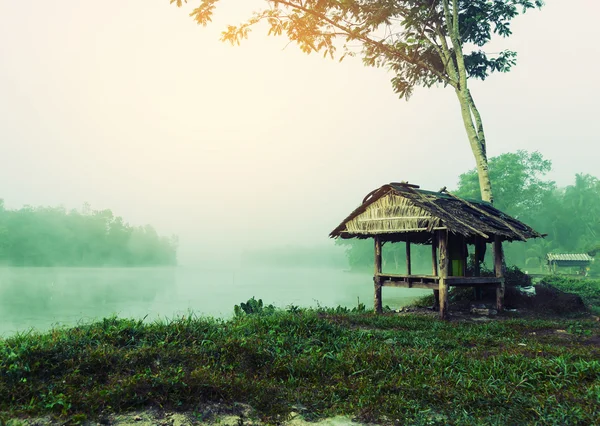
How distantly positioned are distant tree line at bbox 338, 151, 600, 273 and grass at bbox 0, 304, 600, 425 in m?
49.4

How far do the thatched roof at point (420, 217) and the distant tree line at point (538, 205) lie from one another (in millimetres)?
40448

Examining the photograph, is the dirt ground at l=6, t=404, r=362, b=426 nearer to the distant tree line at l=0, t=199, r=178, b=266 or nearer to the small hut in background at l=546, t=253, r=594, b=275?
the small hut in background at l=546, t=253, r=594, b=275

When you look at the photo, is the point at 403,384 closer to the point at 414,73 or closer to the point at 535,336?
the point at 535,336

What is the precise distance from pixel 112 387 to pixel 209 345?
1.75m

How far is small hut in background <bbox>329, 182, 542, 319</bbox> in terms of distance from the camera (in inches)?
492

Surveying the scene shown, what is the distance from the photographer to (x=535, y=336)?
30.8ft

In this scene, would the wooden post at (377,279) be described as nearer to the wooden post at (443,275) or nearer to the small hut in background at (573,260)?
the wooden post at (443,275)

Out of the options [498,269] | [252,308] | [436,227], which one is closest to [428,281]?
[436,227]

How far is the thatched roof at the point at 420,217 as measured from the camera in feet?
40.4

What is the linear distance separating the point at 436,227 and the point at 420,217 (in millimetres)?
597

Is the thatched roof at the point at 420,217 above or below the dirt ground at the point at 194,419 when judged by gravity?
above

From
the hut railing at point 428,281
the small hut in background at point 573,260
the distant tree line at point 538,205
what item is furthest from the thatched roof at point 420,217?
the distant tree line at point 538,205

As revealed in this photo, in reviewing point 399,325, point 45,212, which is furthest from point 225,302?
point 45,212

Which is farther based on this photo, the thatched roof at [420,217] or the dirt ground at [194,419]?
the thatched roof at [420,217]
